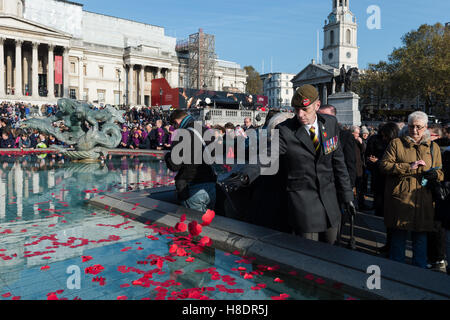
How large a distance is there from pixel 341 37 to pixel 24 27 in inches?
2753

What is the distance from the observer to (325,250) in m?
3.67

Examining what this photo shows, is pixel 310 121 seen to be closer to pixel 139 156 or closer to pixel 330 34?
pixel 139 156

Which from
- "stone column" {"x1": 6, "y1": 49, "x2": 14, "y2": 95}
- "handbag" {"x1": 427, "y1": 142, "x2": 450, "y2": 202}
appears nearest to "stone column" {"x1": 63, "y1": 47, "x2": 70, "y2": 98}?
"stone column" {"x1": 6, "y1": 49, "x2": 14, "y2": 95}

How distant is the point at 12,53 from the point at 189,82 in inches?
1156

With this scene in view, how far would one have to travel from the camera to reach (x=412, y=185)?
4.22 metres

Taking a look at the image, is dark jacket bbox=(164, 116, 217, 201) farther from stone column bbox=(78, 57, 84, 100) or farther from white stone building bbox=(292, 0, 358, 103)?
white stone building bbox=(292, 0, 358, 103)

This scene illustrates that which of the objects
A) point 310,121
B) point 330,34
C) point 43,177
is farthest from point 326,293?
point 330,34

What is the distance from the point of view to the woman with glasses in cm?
418

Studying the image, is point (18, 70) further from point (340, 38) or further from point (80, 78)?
point (340, 38)

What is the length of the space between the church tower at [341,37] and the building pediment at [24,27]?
6425cm

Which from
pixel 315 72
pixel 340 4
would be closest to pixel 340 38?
pixel 340 4

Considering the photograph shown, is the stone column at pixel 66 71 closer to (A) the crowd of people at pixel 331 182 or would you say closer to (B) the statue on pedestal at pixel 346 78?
(B) the statue on pedestal at pixel 346 78

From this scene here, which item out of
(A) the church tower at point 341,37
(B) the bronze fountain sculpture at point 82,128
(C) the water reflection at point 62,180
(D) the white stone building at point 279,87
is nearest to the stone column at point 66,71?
(C) the water reflection at point 62,180

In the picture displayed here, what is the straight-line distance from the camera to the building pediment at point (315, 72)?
75.1 m
